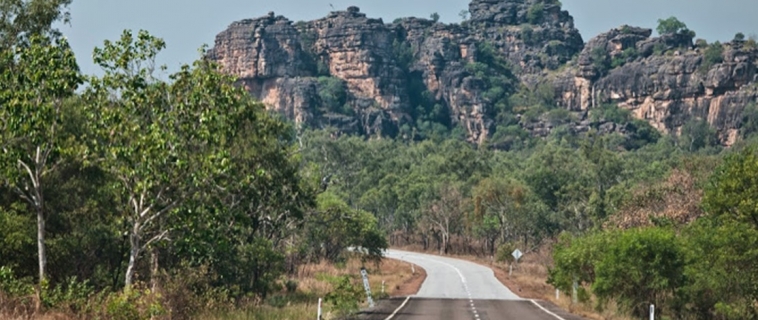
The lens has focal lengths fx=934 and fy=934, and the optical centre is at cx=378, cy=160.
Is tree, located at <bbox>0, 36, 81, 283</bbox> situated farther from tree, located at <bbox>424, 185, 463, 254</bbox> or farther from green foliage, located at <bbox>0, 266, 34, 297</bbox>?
tree, located at <bbox>424, 185, 463, 254</bbox>

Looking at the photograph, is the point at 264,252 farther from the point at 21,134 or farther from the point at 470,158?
the point at 470,158

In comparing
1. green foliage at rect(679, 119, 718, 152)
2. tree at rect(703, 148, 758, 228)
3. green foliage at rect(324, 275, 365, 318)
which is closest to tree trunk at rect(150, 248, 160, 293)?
green foliage at rect(324, 275, 365, 318)

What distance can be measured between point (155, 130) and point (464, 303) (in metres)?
21.6

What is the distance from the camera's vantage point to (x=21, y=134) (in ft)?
74.9

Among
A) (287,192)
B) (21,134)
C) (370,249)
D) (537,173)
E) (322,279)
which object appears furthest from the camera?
(537,173)

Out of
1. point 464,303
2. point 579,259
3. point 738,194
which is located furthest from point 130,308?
point 738,194

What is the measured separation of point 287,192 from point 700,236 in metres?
17.0

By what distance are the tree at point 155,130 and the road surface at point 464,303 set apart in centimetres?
912

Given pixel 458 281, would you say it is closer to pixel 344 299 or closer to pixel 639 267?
pixel 639 267

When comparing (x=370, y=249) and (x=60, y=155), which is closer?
(x=60, y=155)

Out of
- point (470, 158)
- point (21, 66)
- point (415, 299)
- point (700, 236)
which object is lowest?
point (415, 299)

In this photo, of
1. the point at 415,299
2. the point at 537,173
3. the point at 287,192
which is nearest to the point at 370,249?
the point at 415,299

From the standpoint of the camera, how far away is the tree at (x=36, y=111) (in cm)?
2212

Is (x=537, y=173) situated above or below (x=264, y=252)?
above
